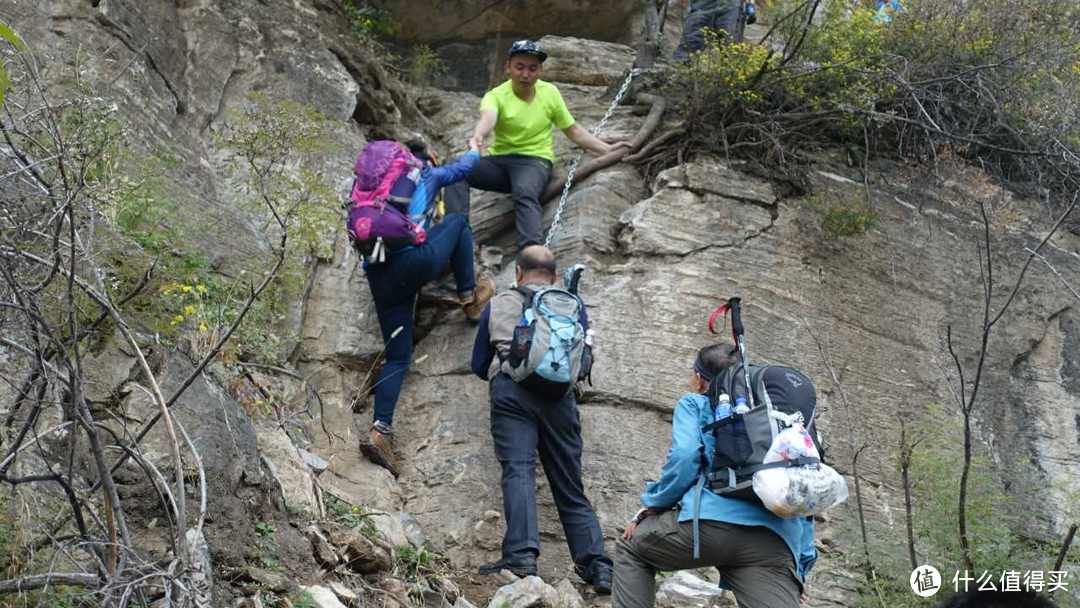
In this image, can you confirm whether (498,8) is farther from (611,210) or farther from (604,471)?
(604,471)

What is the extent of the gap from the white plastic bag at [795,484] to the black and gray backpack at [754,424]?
0.10 ft

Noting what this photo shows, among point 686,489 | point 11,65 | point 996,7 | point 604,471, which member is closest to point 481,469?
point 604,471

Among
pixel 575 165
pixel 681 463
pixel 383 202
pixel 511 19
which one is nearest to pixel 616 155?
pixel 575 165

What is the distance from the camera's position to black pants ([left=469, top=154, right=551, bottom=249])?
9281 mm

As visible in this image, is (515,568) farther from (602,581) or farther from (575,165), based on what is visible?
(575,165)

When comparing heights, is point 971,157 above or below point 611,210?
above

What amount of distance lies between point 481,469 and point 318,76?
15.0ft

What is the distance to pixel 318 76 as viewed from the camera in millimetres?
11008

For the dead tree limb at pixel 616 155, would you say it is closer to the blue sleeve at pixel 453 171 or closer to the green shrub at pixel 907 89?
the green shrub at pixel 907 89

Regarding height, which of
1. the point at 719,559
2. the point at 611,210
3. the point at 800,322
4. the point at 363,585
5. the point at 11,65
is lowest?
Answer: the point at 363,585

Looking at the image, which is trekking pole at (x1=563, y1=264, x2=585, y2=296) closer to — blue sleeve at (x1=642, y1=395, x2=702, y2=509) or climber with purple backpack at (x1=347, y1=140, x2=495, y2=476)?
climber with purple backpack at (x1=347, y1=140, x2=495, y2=476)

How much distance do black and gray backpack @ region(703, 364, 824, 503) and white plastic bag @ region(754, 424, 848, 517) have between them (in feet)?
0.10

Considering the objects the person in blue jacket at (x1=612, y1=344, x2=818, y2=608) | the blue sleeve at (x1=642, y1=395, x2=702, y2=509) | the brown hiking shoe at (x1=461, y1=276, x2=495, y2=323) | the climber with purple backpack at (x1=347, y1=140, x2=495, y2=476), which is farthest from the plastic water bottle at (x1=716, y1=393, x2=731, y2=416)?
the brown hiking shoe at (x1=461, y1=276, x2=495, y2=323)

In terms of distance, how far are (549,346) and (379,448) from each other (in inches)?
70.3
